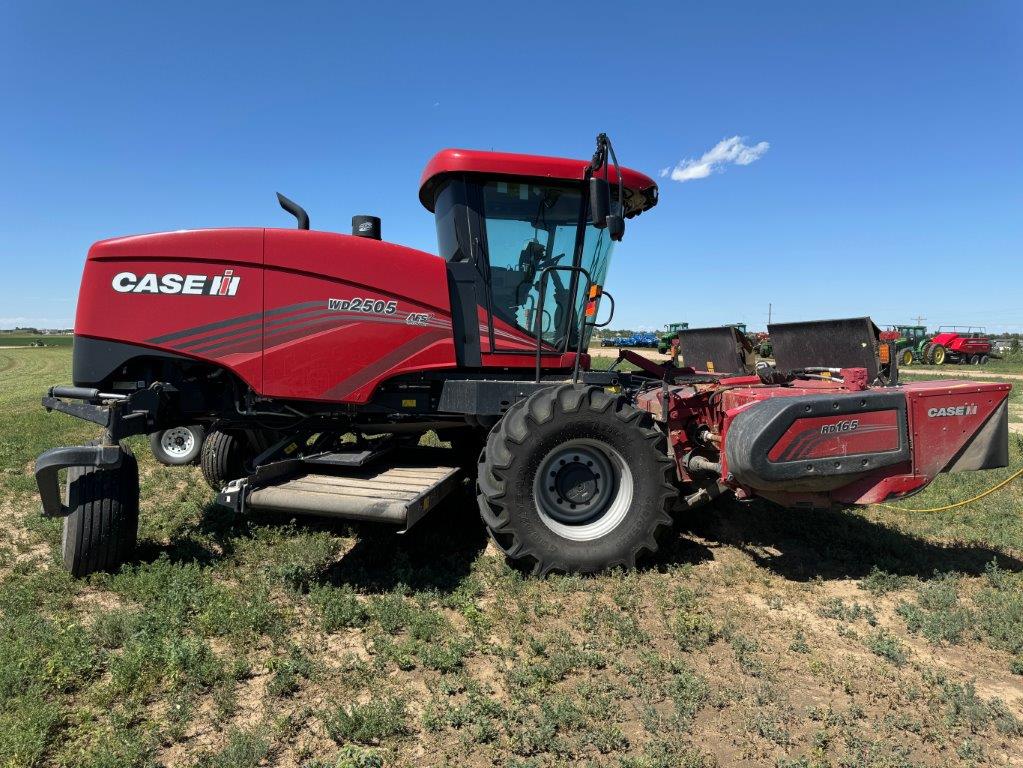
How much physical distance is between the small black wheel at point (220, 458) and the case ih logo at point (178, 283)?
1.98 metres

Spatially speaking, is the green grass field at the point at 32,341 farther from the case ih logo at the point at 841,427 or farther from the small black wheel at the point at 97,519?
the case ih logo at the point at 841,427

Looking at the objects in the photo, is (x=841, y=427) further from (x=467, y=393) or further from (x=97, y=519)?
(x=97, y=519)

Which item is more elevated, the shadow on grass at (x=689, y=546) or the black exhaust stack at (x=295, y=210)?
the black exhaust stack at (x=295, y=210)

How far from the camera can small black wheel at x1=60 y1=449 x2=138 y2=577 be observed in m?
3.80

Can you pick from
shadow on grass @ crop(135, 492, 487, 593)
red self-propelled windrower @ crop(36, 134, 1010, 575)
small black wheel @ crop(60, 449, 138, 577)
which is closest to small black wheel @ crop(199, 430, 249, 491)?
shadow on grass @ crop(135, 492, 487, 593)

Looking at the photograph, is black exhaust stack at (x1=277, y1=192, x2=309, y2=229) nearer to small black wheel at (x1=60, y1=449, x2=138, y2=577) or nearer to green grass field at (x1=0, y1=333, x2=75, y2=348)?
small black wheel at (x1=60, y1=449, x2=138, y2=577)

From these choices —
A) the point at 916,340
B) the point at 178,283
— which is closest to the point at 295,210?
the point at 178,283

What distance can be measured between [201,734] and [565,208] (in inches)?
152

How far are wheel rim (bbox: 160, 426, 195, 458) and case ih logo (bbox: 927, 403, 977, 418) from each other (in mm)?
7196

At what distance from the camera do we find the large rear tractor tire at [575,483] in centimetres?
388

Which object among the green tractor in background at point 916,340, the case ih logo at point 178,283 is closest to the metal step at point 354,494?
the case ih logo at point 178,283

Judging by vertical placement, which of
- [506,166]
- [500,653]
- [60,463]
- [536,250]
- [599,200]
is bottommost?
[500,653]

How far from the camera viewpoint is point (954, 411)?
3.85 m

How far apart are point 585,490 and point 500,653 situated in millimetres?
1380
